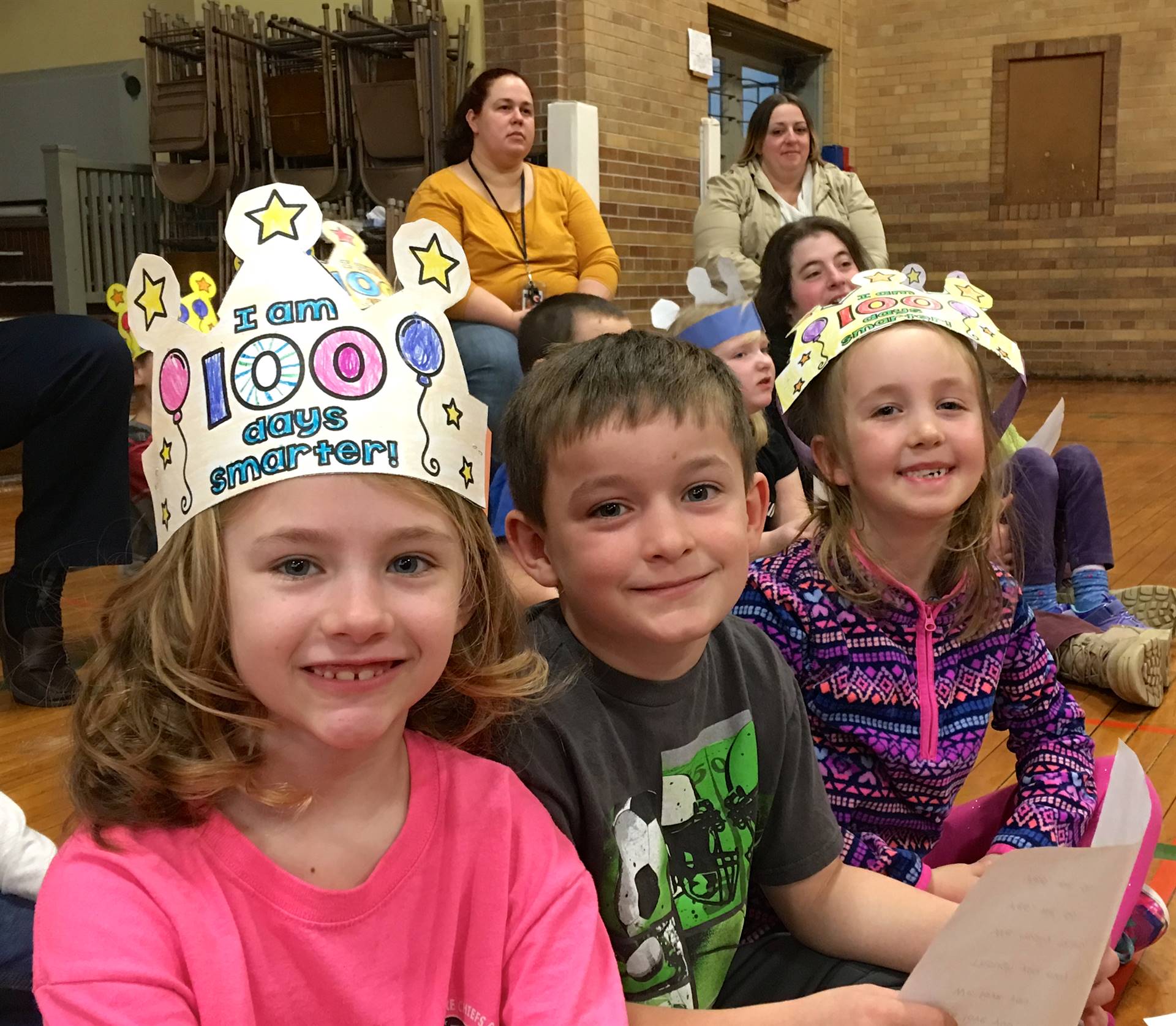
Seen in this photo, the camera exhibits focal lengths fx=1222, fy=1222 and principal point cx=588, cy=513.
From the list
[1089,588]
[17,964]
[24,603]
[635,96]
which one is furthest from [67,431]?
[635,96]

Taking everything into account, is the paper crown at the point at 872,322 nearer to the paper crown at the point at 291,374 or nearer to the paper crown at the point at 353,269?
the paper crown at the point at 353,269

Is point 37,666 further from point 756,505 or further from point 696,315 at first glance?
point 756,505

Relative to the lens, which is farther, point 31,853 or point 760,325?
point 760,325

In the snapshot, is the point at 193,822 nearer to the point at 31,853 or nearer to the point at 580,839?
the point at 580,839

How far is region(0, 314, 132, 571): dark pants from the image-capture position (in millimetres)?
2436

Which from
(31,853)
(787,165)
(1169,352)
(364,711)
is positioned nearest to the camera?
(364,711)

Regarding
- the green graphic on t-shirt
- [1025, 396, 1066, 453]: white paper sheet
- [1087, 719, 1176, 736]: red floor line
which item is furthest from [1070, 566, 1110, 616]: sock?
the green graphic on t-shirt

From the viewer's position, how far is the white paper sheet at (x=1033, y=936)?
38.6 inches

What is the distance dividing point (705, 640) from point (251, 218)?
0.53 meters

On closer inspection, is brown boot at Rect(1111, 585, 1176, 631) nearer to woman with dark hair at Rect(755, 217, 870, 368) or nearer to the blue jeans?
woman with dark hair at Rect(755, 217, 870, 368)

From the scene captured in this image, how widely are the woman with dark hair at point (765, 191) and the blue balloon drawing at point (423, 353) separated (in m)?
3.45

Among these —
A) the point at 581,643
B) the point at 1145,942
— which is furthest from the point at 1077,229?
the point at 581,643

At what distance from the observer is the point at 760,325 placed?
263cm

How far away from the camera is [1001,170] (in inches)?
365
